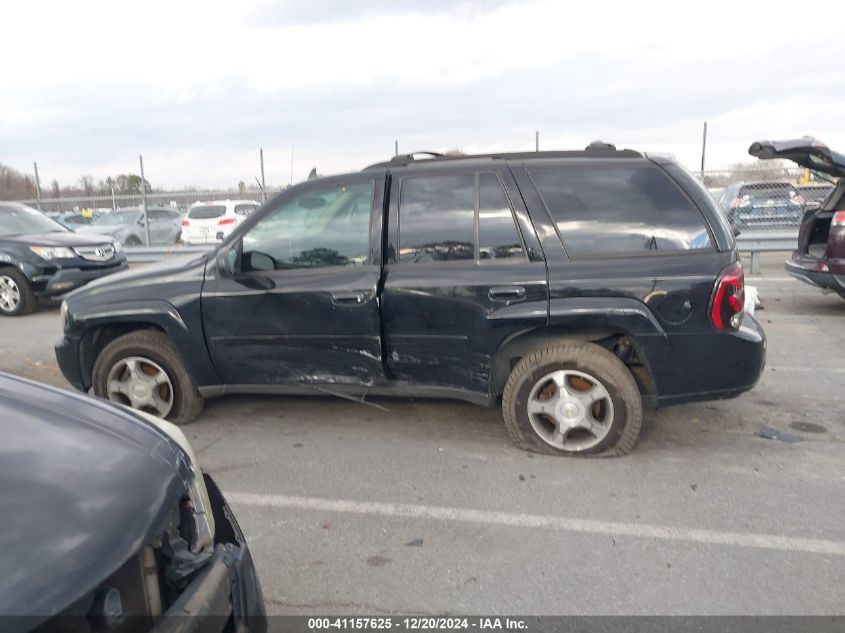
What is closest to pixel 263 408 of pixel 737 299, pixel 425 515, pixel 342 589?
pixel 425 515

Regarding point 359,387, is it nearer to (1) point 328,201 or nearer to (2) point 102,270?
(1) point 328,201

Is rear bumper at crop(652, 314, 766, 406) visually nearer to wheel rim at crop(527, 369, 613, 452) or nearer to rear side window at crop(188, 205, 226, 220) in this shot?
wheel rim at crop(527, 369, 613, 452)

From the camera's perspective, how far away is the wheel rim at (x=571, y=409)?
13.0ft

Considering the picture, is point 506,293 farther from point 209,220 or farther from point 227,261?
point 209,220

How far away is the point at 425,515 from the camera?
11.3ft

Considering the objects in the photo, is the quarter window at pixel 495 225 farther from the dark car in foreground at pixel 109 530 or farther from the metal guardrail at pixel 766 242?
the metal guardrail at pixel 766 242

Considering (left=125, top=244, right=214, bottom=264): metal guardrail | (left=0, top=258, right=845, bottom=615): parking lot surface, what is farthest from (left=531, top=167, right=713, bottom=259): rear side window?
(left=125, top=244, right=214, bottom=264): metal guardrail

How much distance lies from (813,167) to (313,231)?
6134 millimetres

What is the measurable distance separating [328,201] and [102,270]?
7091 mm

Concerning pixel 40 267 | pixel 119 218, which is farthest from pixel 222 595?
pixel 119 218

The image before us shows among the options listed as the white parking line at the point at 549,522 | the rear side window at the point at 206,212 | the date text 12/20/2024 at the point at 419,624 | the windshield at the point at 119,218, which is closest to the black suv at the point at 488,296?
the white parking line at the point at 549,522

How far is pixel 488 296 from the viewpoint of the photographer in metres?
3.93

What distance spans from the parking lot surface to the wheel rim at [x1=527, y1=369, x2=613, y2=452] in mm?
147

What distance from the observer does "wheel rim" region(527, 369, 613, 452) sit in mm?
3971
